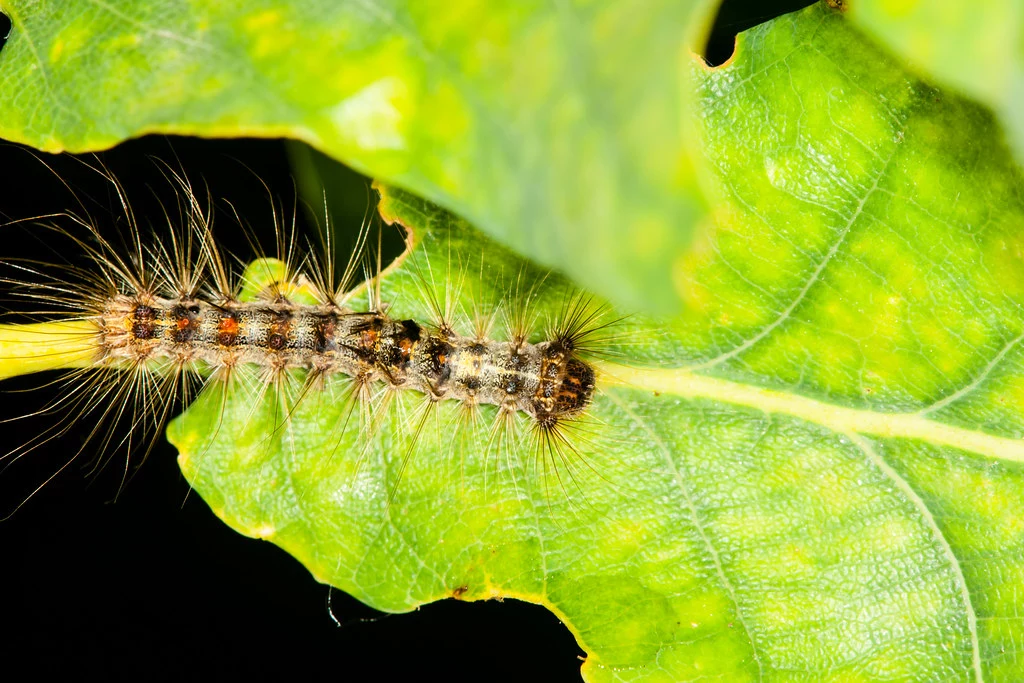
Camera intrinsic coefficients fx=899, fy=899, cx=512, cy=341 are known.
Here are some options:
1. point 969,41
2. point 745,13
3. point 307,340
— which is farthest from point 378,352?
point 969,41

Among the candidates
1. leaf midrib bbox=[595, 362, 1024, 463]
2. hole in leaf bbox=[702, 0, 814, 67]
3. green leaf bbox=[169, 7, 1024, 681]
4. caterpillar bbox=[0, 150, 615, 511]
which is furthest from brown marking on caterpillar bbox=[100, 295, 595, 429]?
hole in leaf bbox=[702, 0, 814, 67]

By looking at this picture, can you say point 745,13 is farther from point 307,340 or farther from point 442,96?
point 307,340

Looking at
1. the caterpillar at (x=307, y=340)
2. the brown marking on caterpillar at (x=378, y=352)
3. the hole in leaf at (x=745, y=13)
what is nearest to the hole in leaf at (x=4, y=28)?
the caterpillar at (x=307, y=340)

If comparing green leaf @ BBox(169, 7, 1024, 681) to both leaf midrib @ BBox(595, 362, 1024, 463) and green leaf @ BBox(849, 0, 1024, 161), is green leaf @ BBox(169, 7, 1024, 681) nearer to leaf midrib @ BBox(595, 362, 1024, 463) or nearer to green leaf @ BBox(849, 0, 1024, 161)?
leaf midrib @ BBox(595, 362, 1024, 463)

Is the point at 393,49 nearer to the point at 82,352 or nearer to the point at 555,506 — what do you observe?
the point at 555,506

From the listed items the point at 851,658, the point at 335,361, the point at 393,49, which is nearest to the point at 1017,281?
the point at 851,658
